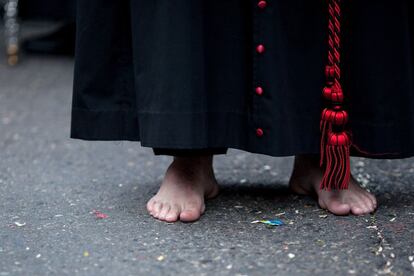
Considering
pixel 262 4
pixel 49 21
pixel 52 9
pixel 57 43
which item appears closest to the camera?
pixel 262 4

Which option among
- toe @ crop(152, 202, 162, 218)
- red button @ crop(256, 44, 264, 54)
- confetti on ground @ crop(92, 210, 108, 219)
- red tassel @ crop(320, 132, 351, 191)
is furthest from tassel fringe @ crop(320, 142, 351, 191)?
confetti on ground @ crop(92, 210, 108, 219)

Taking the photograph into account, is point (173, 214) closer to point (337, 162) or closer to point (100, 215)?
point (100, 215)

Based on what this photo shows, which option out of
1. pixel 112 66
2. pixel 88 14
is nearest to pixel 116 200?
pixel 112 66

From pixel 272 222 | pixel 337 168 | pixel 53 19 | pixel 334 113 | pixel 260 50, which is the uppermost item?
pixel 53 19

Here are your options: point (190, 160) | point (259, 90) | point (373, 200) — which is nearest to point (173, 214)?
point (190, 160)

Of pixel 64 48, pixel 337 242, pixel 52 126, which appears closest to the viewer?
pixel 337 242

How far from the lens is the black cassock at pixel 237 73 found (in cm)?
160

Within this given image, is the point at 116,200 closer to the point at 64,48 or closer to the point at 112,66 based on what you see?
the point at 112,66

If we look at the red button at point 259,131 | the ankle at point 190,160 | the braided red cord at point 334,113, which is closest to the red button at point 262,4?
the braided red cord at point 334,113

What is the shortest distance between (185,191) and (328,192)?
1.08 ft

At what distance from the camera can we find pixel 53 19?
14.3 feet

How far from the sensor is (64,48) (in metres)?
4.86

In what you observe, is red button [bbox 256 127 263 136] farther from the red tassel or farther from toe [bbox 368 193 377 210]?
toe [bbox 368 193 377 210]

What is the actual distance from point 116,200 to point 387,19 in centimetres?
77
